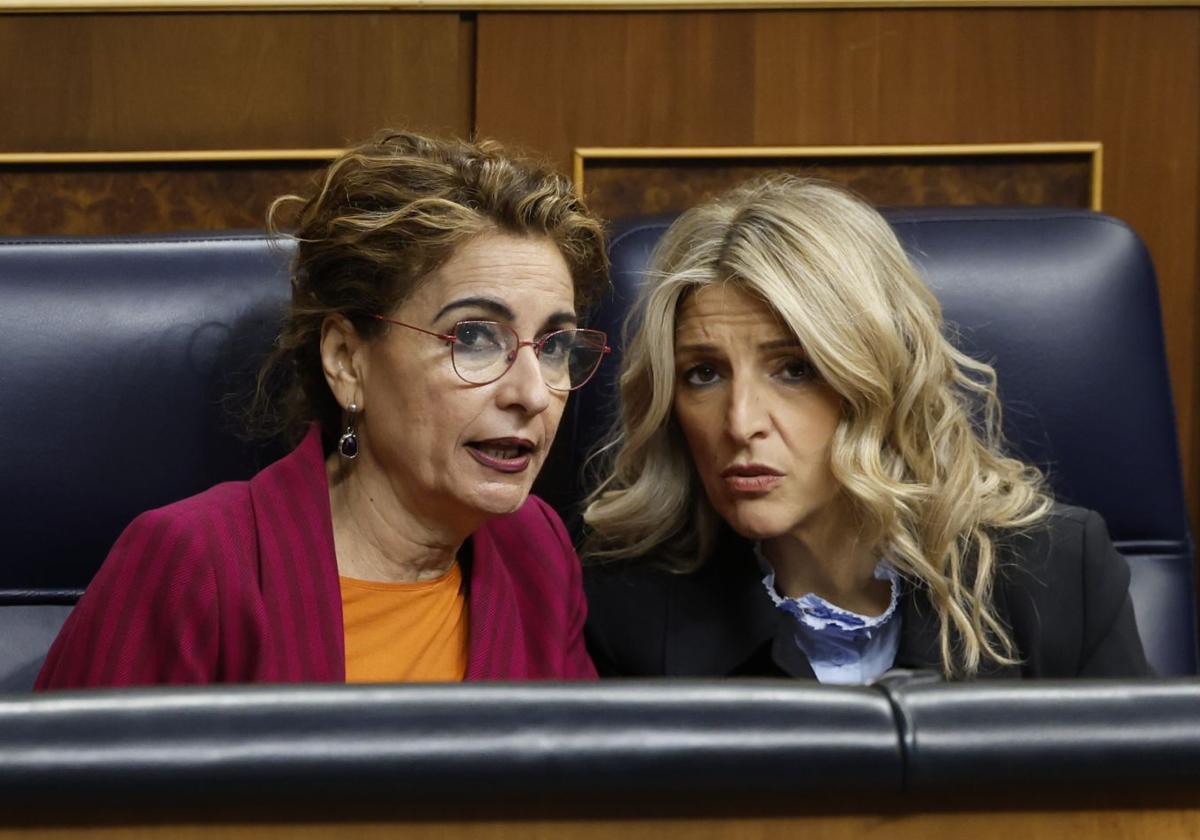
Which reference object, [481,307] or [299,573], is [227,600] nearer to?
[299,573]

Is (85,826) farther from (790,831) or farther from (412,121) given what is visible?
(412,121)

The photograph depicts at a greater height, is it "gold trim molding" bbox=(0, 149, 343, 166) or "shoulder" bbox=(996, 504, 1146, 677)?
"gold trim molding" bbox=(0, 149, 343, 166)

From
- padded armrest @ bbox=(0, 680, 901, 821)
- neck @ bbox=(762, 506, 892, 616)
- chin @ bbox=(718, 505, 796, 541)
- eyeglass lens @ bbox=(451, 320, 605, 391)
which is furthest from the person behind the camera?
neck @ bbox=(762, 506, 892, 616)

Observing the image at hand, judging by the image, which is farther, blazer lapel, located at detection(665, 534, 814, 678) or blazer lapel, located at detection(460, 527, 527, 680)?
blazer lapel, located at detection(665, 534, 814, 678)

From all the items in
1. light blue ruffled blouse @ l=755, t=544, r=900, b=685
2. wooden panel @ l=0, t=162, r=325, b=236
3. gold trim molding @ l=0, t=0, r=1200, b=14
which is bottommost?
light blue ruffled blouse @ l=755, t=544, r=900, b=685

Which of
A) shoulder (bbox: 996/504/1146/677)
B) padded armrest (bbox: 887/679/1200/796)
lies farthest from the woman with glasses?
padded armrest (bbox: 887/679/1200/796)

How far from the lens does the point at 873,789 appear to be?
75cm

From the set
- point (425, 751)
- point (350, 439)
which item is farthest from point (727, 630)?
point (425, 751)

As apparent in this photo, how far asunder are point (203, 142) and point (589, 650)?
91 centimetres

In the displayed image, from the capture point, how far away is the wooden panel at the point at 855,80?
2113 millimetres

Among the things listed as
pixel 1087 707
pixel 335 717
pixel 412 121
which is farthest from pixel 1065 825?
pixel 412 121

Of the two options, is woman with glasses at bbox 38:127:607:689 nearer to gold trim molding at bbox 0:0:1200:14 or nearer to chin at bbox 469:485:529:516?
chin at bbox 469:485:529:516

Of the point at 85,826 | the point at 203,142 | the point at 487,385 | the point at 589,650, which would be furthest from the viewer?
the point at 203,142

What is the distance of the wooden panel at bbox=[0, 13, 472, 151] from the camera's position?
6.70ft
